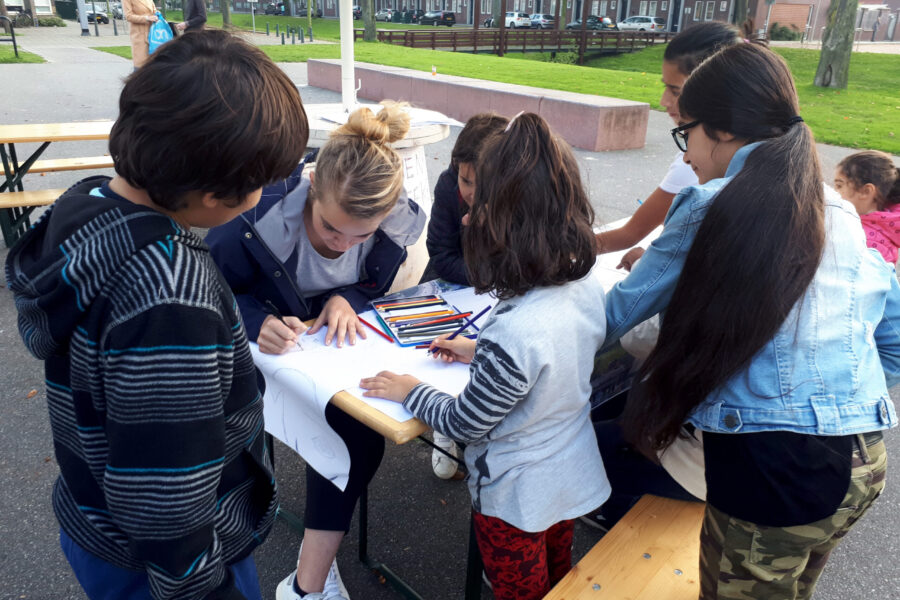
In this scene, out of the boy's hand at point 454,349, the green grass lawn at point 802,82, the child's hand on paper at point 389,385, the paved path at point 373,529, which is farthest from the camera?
the green grass lawn at point 802,82

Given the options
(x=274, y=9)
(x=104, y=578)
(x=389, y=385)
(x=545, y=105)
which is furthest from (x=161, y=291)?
(x=274, y=9)

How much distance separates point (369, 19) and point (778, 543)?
25138 millimetres

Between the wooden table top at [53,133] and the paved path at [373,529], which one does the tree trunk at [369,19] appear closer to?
the wooden table top at [53,133]

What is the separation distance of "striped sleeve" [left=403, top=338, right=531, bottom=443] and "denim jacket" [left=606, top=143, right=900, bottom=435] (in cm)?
39

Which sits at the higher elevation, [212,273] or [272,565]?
[212,273]

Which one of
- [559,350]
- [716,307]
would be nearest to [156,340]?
[559,350]

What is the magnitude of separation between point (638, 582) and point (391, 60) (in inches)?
620

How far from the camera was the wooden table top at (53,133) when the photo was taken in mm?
4576

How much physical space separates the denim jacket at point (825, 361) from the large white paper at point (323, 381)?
642 millimetres

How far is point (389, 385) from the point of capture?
157 centimetres

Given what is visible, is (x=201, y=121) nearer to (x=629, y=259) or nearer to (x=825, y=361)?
(x=825, y=361)

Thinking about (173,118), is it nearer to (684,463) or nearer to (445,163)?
(684,463)

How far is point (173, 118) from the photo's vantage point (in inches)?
35.4

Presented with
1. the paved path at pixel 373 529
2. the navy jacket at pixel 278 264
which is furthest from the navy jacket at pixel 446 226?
the paved path at pixel 373 529
